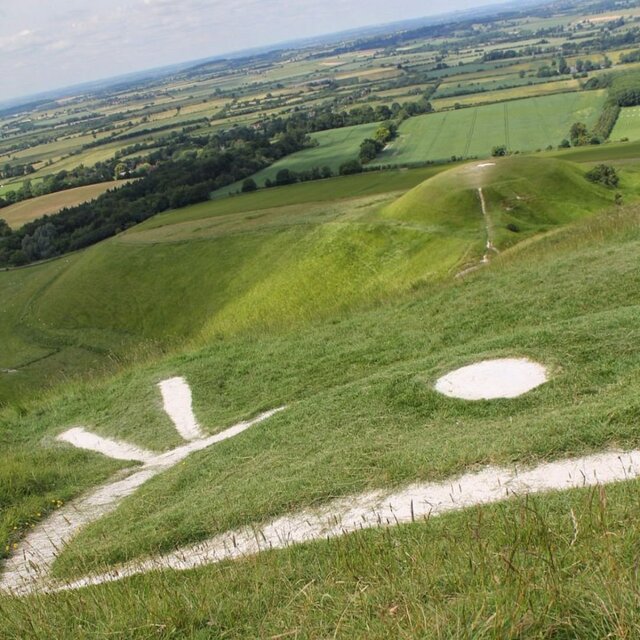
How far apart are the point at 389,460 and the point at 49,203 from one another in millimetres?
134216

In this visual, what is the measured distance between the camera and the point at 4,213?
128 metres

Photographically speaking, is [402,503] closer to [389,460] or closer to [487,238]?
[389,460]

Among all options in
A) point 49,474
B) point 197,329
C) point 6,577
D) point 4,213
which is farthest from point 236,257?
point 4,213

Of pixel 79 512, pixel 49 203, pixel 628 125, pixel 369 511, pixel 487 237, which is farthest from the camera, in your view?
pixel 49 203

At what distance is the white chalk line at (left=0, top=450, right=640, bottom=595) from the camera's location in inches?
364

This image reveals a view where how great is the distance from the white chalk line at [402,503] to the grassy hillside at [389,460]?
0.35 metres

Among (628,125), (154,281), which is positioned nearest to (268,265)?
(154,281)

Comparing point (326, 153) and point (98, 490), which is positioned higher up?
point (326, 153)

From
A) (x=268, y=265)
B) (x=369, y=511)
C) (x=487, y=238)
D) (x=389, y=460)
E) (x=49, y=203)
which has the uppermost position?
(x=49, y=203)

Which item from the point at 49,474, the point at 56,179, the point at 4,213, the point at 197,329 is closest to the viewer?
the point at 49,474

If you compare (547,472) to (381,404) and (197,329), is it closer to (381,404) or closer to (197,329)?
(381,404)

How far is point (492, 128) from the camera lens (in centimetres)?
12625

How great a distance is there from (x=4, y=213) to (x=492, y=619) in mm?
144959

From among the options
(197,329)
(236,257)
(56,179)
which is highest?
(56,179)
